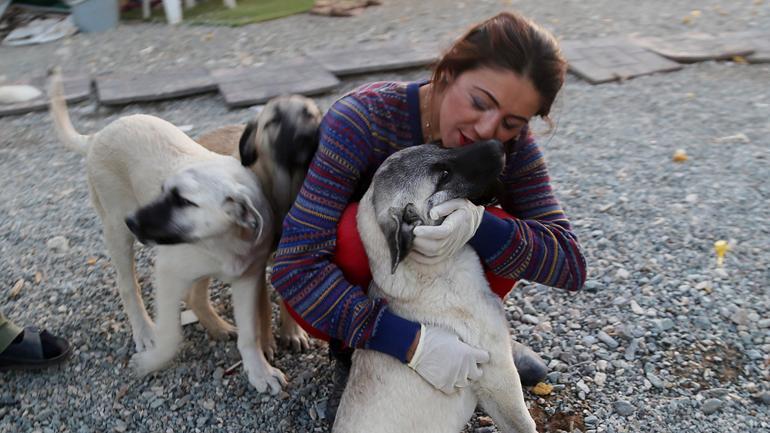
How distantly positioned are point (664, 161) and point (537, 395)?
268 cm

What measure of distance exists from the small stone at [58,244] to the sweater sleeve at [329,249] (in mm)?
2229

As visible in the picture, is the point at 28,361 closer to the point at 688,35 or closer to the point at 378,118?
the point at 378,118

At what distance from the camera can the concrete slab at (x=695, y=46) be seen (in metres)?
6.75

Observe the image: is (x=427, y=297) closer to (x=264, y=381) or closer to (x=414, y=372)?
(x=414, y=372)

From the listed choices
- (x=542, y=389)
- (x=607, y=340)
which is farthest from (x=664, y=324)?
(x=542, y=389)

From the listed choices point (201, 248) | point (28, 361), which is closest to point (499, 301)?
point (201, 248)

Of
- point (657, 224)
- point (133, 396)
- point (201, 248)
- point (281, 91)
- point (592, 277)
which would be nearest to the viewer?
point (201, 248)

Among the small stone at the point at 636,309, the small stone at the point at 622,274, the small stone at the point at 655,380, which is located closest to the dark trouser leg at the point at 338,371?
the small stone at the point at 655,380

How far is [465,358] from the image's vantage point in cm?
231

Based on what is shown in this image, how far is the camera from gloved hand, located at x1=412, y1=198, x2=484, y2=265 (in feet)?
7.49

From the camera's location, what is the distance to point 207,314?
10.8 feet

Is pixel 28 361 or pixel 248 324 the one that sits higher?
pixel 248 324

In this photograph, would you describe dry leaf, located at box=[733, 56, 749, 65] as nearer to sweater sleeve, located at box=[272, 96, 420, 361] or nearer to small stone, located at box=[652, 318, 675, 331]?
small stone, located at box=[652, 318, 675, 331]

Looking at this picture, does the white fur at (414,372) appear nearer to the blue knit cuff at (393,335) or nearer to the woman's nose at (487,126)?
the blue knit cuff at (393,335)
